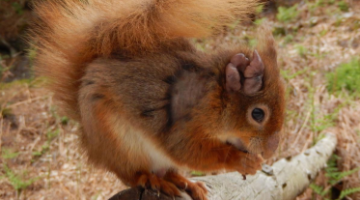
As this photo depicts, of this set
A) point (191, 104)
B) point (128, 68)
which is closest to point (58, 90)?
point (128, 68)

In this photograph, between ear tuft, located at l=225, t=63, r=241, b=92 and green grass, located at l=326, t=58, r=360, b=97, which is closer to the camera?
ear tuft, located at l=225, t=63, r=241, b=92

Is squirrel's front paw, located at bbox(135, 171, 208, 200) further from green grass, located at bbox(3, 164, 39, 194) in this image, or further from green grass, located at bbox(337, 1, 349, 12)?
green grass, located at bbox(337, 1, 349, 12)

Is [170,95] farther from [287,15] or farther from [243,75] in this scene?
[287,15]

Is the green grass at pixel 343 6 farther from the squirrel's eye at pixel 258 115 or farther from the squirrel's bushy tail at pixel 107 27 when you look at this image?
the squirrel's eye at pixel 258 115

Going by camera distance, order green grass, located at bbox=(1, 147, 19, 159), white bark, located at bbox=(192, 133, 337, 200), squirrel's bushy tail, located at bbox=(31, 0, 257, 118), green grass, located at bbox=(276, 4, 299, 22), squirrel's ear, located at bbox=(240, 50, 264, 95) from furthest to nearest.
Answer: green grass, located at bbox=(276, 4, 299, 22)
green grass, located at bbox=(1, 147, 19, 159)
white bark, located at bbox=(192, 133, 337, 200)
squirrel's bushy tail, located at bbox=(31, 0, 257, 118)
squirrel's ear, located at bbox=(240, 50, 264, 95)

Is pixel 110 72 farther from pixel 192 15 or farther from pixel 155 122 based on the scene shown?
pixel 192 15

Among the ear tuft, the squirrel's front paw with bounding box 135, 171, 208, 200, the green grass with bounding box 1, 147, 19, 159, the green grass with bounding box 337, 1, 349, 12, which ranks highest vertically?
the ear tuft

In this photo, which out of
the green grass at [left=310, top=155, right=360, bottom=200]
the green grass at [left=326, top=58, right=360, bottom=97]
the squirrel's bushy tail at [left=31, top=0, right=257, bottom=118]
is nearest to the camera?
the squirrel's bushy tail at [left=31, top=0, right=257, bottom=118]

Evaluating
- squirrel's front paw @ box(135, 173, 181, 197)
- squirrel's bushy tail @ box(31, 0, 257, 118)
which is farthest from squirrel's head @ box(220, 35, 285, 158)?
squirrel's front paw @ box(135, 173, 181, 197)

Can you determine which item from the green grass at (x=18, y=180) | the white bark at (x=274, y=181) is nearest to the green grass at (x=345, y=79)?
the white bark at (x=274, y=181)
